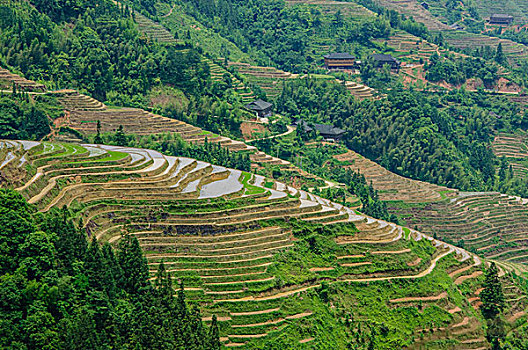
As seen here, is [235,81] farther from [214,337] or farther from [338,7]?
[214,337]

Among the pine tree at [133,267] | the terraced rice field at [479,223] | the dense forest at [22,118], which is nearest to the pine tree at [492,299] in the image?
the terraced rice field at [479,223]

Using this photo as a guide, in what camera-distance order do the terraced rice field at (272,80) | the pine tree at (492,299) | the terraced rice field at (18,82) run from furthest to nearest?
the terraced rice field at (272,80), the terraced rice field at (18,82), the pine tree at (492,299)

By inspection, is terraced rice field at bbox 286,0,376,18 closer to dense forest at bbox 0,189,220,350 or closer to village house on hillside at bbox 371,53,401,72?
village house on hillside at bbox 371,53,401,72

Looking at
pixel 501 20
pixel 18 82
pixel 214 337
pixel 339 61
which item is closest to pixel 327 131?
pixel 339 61

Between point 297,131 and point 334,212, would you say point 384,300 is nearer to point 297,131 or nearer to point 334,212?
point 334,212

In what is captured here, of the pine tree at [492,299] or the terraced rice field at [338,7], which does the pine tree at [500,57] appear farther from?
the pine tree at [492,299]
